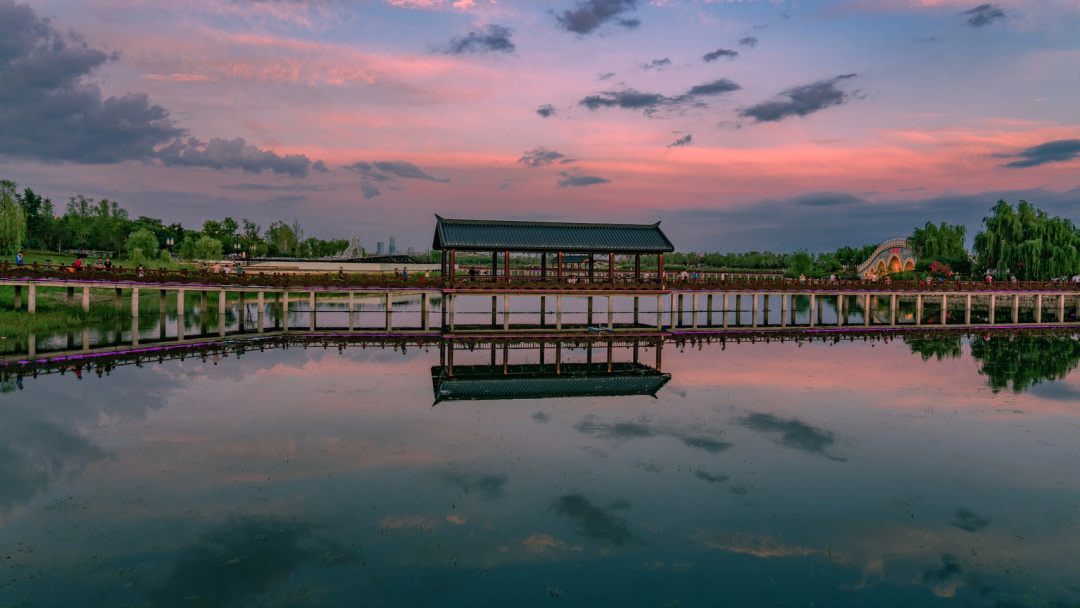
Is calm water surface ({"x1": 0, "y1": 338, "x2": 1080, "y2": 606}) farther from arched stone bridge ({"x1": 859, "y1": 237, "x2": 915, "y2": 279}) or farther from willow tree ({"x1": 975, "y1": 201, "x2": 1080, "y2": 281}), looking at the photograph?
arched stone bridge ({"x1": 859, "y1": 237, "x2": 915, "y2": 279})

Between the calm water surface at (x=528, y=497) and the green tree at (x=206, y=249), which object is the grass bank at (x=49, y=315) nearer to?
the calm water surface at (x=528, y=497)

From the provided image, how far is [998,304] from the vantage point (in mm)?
78938

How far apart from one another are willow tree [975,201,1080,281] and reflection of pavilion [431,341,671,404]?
58975 millimetres

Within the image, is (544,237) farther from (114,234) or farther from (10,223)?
(114,234)

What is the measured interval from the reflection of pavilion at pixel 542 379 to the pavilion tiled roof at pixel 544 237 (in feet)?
40.7

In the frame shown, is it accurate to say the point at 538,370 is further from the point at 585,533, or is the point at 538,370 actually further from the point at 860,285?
the point at 860,285

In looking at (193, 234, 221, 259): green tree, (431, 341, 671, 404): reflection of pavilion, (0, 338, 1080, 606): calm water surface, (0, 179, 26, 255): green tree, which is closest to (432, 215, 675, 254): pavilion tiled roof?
(431, 341, 671, 404): reflection of pavilion

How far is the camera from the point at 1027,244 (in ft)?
234

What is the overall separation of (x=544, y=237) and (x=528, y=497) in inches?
1365

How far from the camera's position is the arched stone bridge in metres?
109

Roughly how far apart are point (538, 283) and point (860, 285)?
106ft

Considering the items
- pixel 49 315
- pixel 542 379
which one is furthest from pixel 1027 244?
pixel 49 315

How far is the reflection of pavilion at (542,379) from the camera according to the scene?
26.8 metres

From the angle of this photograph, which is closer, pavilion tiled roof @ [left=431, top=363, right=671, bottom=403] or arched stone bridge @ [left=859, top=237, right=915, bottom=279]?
pavilion tiled roof @ [left=431, top=363, right=671, bottom=403]
